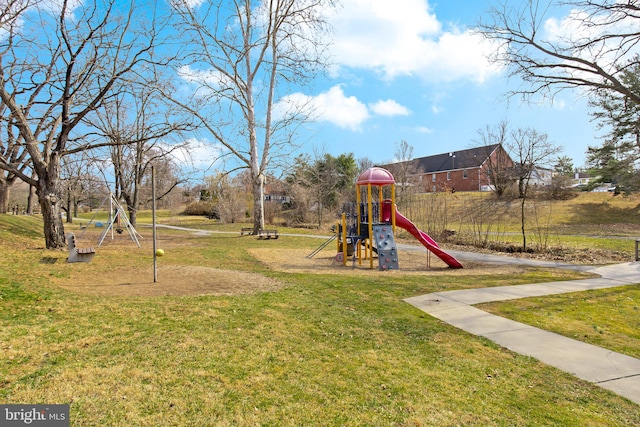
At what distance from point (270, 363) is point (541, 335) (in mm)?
3726

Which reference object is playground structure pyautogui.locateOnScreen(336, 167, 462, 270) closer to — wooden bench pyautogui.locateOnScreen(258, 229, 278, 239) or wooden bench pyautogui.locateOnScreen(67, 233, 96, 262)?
wooden bench pyautogui.locateOnScreen(258, 229, 278, 239)

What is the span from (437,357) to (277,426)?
221cm

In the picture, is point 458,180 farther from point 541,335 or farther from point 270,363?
point 270,363

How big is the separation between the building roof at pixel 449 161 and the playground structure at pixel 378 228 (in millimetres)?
33980

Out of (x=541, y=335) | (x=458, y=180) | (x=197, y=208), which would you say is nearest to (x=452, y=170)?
(x=458, y=180)

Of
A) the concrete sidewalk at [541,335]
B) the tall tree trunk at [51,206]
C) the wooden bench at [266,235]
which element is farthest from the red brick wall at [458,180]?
the tall tree trunk at [51,206]

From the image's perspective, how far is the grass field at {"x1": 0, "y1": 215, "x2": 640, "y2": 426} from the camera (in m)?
3.00

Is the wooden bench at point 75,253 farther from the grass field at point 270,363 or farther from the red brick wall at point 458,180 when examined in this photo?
the red brick wall at point 458,180

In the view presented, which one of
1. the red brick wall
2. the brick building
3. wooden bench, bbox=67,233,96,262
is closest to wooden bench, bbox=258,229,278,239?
wooden bench, bbox=67,233,96,262

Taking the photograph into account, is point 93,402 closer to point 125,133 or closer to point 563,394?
point 563,394

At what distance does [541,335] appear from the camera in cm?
505

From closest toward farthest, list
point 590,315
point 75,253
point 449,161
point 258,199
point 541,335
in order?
point 541,335 < point 590,315 < point 75,253 < point 258,199 < point 449,161

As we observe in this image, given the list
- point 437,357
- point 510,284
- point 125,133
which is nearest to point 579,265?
point 510,284

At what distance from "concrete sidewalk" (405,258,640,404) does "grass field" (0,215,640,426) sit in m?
0.27
